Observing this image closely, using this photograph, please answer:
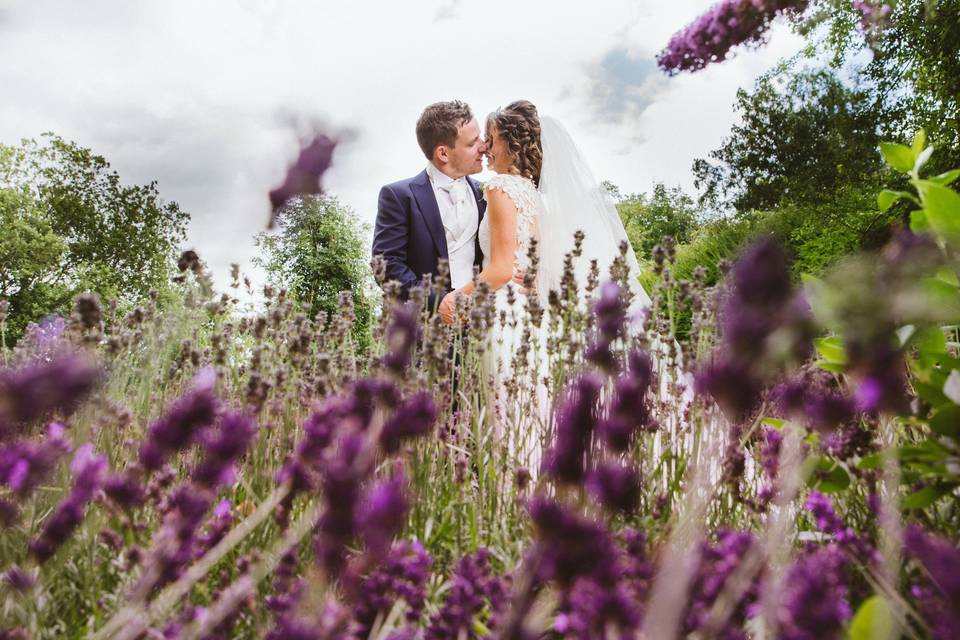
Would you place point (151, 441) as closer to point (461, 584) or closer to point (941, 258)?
point (461, 584)

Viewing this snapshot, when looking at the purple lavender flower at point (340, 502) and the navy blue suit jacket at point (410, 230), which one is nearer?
the purple lavender flower at point (340, 502)

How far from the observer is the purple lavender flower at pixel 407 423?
771mm

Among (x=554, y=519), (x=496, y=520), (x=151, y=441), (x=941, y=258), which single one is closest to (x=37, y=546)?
(x=151, y=441)

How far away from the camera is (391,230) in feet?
17.2

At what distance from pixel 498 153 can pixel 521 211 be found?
93 cm

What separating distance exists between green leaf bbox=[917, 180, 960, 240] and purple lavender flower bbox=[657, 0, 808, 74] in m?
10.1

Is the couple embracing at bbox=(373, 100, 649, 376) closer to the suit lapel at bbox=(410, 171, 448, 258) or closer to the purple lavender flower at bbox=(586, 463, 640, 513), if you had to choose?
the suit lapel at bbox=(410, 171, 448, 258)

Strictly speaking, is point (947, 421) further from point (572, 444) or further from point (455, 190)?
point (455, 190)

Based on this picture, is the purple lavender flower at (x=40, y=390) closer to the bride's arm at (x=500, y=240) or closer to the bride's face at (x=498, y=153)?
the bride's arm at (x=500, y=240)

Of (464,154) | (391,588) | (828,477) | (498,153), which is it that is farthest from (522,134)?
(391,588)

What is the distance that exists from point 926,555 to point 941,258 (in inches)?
36.1

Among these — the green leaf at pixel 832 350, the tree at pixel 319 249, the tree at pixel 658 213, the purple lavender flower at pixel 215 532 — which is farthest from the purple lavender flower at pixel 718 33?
the tree at pixel 658 213

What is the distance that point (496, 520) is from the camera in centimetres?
161

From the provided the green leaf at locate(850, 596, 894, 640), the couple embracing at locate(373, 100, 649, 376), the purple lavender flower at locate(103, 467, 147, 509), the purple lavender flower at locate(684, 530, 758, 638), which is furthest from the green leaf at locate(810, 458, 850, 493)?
the couple embracing at locate(373, 100, 649, 376)
